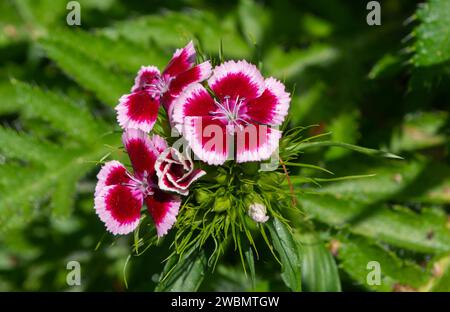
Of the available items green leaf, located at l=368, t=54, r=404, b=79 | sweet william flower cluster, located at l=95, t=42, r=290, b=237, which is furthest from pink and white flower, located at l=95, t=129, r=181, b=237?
green leaf, located at l=368, t=54, r=404, b=79

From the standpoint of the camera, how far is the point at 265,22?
446cm

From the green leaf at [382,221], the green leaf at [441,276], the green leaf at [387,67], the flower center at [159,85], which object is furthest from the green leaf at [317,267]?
the flower center at [159,85]

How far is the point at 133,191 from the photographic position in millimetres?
2504

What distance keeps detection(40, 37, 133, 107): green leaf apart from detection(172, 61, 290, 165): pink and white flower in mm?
1241

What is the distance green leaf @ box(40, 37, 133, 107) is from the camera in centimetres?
361

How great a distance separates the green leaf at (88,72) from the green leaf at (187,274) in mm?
1195

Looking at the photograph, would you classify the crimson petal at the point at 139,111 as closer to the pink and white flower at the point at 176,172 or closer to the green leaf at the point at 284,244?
the pink and white flower at the point at 176,172

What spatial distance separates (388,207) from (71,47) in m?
2.12

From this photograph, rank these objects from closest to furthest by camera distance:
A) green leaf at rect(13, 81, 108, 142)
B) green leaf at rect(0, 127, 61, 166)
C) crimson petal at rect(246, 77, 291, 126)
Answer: crimson petal at rect(246, 77, 291, 126) → green leaf at rect(0, 127, 61, 166) → green leaf at rect(13, 81, 108, 142)

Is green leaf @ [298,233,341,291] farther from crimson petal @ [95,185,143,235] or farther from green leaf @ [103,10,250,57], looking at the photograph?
green leaf @ [103,10,250,57]
